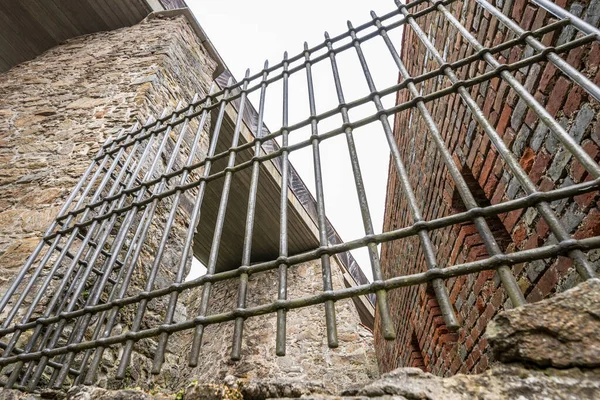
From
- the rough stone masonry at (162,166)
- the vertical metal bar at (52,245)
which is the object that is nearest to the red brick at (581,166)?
the rough stone masonry at (162,166)

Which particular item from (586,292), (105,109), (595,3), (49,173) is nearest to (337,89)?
(595,3)

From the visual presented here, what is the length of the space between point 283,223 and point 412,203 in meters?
0.44

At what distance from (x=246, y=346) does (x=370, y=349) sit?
5.62 feet

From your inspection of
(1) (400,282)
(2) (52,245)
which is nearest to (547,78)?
(1) (400,282)

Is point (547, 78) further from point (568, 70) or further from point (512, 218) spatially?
point (512, 218)

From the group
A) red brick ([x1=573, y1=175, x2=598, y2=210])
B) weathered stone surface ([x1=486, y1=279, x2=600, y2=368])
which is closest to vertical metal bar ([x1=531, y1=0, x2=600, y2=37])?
red brick ([x1=573, y1=175, x2=598, y2=210])

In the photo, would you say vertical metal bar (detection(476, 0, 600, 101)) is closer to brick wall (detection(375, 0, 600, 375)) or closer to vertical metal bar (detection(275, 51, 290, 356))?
brick wall (detection(375, 0, 600, 375))

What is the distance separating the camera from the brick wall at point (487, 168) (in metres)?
1.16

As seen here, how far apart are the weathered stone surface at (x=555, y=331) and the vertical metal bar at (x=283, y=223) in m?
0.54

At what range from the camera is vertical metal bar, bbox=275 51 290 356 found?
102cm

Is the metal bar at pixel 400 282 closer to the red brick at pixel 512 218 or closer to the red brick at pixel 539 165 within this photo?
the red brick at pixel 539 165

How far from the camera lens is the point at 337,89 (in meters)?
1.61

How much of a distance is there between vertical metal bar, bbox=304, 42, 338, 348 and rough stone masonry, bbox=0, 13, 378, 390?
404 millimetres

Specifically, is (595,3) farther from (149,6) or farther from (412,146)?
(149,6)
